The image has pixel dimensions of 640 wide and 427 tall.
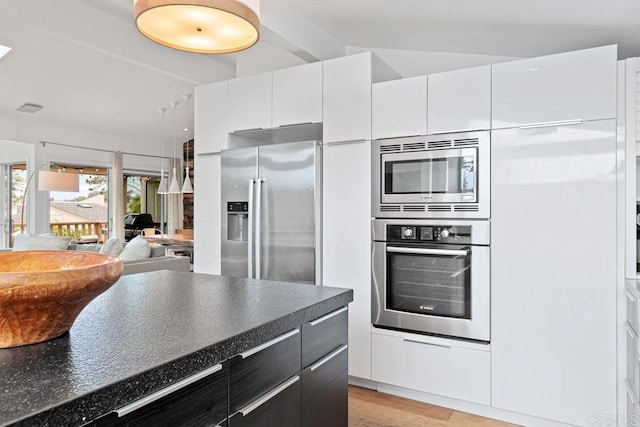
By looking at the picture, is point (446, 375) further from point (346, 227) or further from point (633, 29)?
point (633, 29)

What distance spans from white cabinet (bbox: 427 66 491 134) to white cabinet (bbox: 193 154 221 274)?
180cm

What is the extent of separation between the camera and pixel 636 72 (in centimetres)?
221

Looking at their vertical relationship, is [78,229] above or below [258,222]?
below

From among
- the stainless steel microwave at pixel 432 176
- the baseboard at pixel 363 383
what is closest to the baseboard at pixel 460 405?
the baseboard at pixel 363 383

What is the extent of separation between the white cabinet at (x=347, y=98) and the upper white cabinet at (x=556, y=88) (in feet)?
2.67

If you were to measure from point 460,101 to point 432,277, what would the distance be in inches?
43.4

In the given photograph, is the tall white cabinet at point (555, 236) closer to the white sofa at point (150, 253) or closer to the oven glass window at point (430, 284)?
the oven glass window at point (430, 284)

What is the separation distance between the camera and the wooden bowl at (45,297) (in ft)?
2.86

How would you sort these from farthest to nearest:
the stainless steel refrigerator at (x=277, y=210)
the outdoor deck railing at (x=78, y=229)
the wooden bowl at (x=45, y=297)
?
the outdoor deck railing at (x=78, y=229)
the stainless steel refrigerator at (x=277, y=210)
the wooden bowl at (x=45, y=297)

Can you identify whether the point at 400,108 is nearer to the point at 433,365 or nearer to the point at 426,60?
the point at 426,60

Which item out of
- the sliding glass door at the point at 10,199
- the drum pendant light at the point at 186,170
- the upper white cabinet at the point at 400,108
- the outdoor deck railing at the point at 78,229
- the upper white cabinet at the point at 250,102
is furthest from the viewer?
the outdoor deck railing at the point at 78,229

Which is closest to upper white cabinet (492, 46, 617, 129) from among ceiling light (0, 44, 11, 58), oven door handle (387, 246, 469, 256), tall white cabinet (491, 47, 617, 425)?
tall white cabinet (491, 47, 617, 425)

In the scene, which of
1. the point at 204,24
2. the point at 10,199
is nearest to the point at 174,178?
the point at 10,199

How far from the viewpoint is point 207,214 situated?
357 centimetres
